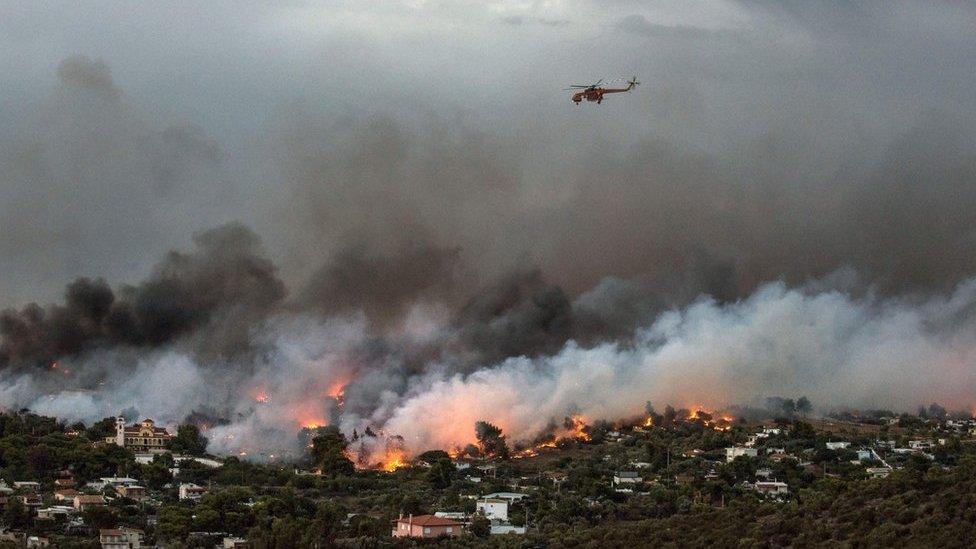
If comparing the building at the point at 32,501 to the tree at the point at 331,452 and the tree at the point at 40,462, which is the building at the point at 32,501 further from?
the tree at the point at 331,452

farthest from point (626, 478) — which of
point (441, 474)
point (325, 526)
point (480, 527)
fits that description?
point (325, 526)

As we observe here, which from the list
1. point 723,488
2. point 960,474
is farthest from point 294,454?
point 960,474

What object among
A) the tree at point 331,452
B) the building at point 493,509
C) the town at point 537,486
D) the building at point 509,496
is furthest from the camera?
the tree at point 331,452

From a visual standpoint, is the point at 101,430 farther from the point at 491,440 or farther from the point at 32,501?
the point at 32,501

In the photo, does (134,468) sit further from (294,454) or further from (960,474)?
(960,474)

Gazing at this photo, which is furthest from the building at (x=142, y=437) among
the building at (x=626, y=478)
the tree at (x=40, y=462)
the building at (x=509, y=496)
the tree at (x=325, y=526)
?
the building at (x=626, y=478)

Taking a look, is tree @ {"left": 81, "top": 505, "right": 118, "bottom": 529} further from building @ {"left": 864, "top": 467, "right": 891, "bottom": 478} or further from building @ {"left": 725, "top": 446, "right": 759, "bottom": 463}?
building @ {"left": 864, "top": 467, "right": 891, "bottom": 478}
